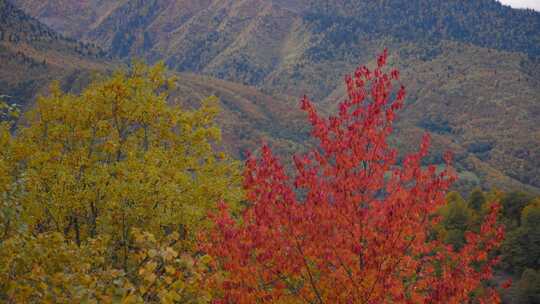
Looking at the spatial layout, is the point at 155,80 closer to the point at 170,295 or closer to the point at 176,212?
the point at 176,212

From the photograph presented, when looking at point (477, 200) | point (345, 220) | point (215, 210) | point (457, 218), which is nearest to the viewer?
point (345, 220)

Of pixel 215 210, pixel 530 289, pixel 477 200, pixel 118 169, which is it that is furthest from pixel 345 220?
pixel 477 200

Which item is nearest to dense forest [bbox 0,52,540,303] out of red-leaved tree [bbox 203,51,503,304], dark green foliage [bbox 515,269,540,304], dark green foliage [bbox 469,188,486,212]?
Result: red-leaved tree [bbox 203,51,503,304]

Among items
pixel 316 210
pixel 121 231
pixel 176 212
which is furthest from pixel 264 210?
pixel 121 231

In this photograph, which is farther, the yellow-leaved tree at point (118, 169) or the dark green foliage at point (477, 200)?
the dark green foliage at point (477, 200)

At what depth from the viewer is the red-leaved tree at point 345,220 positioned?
13.2 metres

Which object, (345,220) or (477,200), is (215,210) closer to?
(345,220)

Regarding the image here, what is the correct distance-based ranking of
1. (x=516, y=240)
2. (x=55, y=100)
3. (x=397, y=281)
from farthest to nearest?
1. (x=516, y=240)
2. (x=55, y=100)
3. (x=397, y=281)

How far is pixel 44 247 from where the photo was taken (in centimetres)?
1050

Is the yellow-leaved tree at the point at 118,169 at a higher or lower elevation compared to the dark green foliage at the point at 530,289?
higher

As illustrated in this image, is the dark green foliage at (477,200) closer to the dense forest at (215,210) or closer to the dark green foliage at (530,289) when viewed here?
the dark green foliage at (530,289)

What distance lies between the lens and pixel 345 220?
13.6 metres

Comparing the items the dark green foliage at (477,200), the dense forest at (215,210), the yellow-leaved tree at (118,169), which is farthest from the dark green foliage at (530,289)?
the dense forest at (215,210)

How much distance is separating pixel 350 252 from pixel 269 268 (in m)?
2.24
